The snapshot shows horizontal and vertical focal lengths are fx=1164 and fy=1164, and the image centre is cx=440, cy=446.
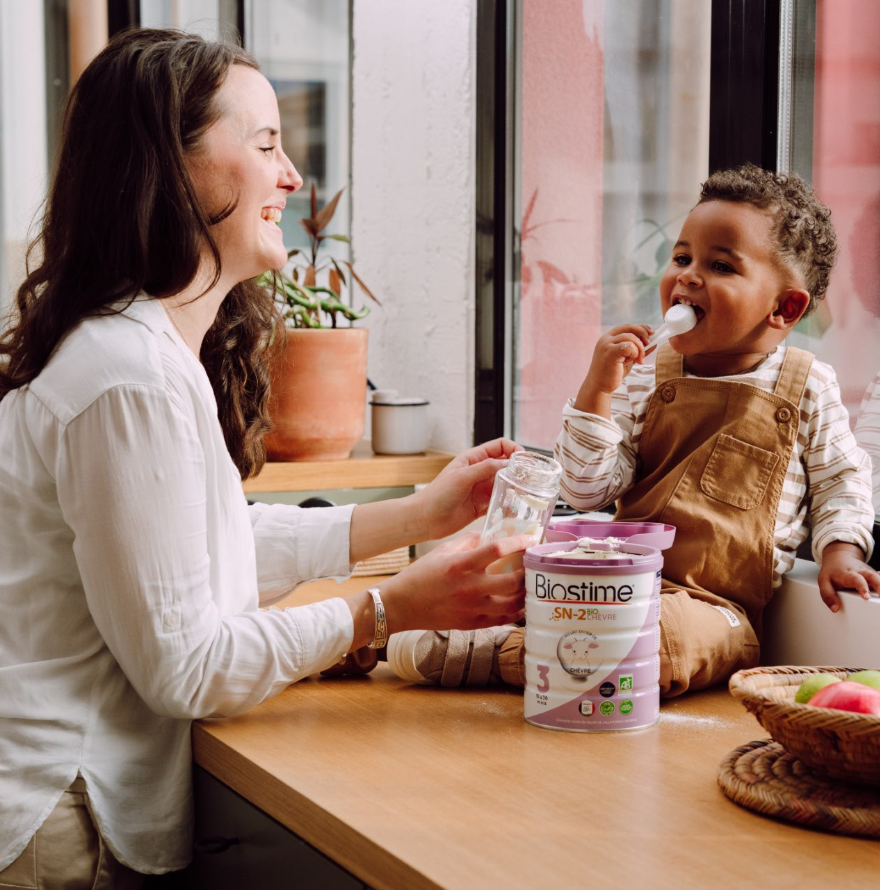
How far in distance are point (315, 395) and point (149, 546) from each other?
1045 mm

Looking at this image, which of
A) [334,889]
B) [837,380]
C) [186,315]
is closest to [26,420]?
[186,315]

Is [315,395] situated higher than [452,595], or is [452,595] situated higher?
[315,395]

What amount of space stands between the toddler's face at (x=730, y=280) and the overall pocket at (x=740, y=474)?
4.9 inches

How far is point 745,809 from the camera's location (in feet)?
2.91

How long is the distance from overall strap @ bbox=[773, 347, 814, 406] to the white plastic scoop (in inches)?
4.7

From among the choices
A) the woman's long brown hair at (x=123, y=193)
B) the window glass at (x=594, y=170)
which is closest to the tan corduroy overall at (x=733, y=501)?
the window glass at (x=594, y=170)

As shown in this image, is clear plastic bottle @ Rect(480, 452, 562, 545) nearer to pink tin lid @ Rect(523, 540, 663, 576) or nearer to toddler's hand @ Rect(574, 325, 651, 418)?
pink tin lid @ Rect(523, 540, 663, 576)

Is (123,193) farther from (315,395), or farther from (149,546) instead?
(315,395)

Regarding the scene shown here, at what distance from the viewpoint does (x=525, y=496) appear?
1187 mm

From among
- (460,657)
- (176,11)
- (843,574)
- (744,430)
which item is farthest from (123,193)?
(176,11)

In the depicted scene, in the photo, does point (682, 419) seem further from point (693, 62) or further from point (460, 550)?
point (693, 62)

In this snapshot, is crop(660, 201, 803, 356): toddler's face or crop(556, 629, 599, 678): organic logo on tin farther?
crop(660, 201, 803, 356): toddler's face

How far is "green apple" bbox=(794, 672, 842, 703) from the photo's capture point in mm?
923

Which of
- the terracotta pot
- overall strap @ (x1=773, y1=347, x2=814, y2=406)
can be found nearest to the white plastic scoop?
overall strap @ (x1=773, y1=347, x2=814, y2=406)
